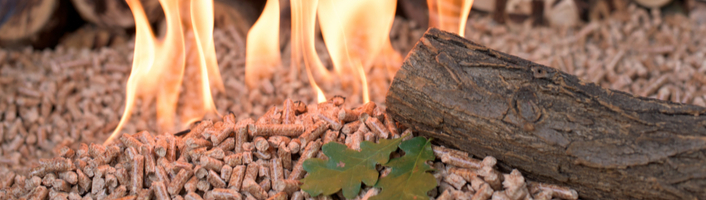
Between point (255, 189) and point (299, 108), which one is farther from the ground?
point (299, 108)

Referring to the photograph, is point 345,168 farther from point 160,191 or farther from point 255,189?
point 160,191

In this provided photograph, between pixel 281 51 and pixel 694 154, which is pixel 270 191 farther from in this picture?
pixel 281 51

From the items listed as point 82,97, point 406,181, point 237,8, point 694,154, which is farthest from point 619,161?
point 82,97

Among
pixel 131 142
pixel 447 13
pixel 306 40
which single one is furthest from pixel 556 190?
pixel 447 13

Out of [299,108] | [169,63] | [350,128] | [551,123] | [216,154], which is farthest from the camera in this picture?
[169,63]

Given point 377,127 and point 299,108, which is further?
point 299,108

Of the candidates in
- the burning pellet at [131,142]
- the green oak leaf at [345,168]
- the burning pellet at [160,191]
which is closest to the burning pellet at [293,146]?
the green oak leaf at [345,168]

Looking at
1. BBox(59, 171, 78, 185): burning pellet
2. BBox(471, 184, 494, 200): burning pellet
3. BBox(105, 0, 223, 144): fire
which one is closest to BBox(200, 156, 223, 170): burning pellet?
BBox(59, 171, 78, 185): burning pellet
